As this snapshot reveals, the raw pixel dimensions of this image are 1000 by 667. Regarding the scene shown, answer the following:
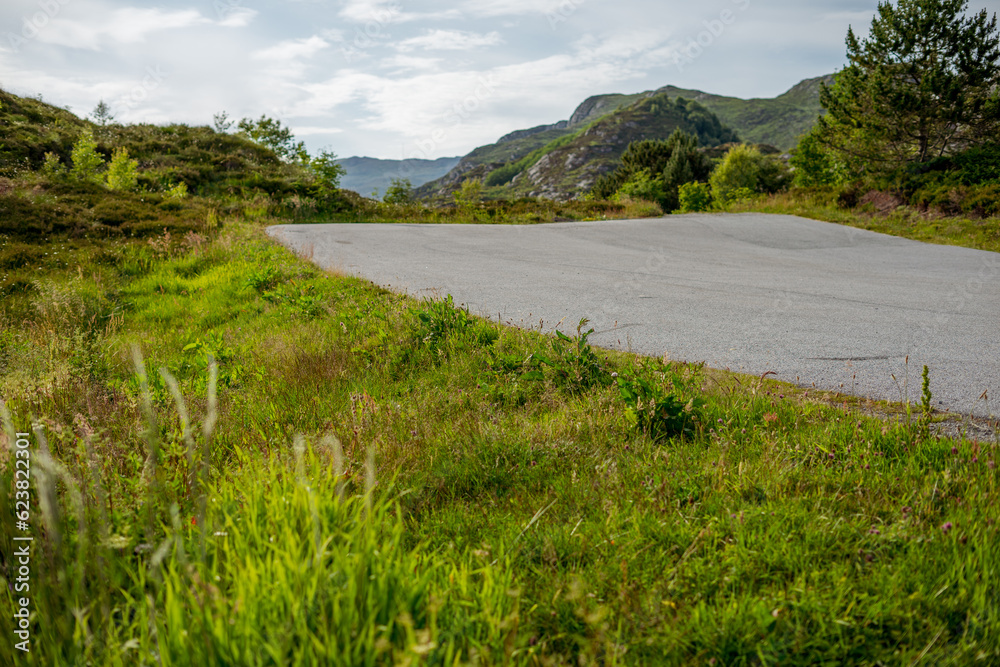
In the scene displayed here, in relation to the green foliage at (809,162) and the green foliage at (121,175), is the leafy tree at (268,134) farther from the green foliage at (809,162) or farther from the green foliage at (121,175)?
the green foliage at (809,162)

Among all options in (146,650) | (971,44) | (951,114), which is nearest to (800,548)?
(146,650)

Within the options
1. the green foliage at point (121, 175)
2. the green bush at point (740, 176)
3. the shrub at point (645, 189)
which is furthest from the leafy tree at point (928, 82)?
the green foliage at point (121, 175)

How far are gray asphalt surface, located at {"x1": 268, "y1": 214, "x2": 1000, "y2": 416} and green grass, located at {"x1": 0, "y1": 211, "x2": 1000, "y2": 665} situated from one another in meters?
0.95

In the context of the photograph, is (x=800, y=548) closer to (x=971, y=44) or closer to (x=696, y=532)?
(x=696, y=532)

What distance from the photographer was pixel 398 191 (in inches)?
1140

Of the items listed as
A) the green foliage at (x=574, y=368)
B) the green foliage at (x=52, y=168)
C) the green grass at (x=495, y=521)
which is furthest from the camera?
the green foliage at (x=52, y=168)

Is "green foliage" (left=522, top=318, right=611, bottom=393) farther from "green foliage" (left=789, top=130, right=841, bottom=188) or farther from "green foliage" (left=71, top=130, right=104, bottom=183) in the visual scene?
"green foliage" (left=789, top=130, right=841, bottom=188)

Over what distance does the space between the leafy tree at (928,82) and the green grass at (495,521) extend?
29.4m

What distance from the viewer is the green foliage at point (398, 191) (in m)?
28.3

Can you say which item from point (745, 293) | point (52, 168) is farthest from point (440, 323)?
point (52, 168)

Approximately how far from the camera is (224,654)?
1.33m

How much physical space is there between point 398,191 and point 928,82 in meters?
26.6

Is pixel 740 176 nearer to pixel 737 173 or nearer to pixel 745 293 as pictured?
pixel 737 173

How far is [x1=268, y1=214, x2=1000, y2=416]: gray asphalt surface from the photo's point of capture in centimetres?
436
